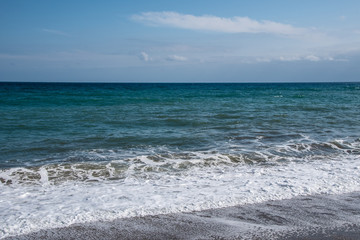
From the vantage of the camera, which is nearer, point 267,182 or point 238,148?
point 267,182

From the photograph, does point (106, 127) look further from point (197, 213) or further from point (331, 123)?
point (331, 123)

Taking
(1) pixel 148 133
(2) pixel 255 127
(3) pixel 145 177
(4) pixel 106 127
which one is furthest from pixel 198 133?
(3) pixel 145 177

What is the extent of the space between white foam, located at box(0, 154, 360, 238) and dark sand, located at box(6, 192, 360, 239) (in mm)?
229

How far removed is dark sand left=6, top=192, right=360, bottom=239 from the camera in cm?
371

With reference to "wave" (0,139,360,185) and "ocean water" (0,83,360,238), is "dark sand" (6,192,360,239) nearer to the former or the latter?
"ocean water" (0,83,360,238)

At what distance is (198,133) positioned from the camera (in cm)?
1131

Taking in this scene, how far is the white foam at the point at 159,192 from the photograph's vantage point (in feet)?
14.2

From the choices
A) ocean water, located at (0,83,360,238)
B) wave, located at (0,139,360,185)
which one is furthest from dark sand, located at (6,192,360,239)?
wave, located at (0,139,360,185)

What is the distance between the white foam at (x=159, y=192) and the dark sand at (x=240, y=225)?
229mm

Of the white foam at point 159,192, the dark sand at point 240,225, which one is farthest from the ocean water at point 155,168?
the dark sand at point 240,225

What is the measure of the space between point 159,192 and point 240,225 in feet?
5.83

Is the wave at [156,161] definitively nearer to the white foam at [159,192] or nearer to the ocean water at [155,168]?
the ocean water at [155,168]

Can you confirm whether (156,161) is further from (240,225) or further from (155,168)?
(240,225)

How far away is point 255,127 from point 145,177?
7725mm
